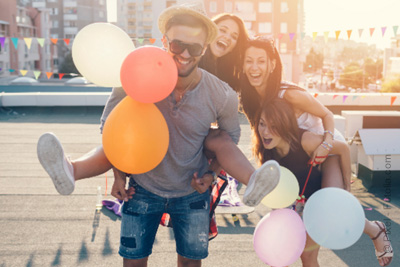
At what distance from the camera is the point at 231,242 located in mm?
3268

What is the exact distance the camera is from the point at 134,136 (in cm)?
176

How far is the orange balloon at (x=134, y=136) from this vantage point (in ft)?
5.79

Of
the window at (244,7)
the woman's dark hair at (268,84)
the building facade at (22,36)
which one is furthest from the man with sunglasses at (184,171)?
the window at (244,7)

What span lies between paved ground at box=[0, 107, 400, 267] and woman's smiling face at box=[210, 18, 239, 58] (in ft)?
4.77

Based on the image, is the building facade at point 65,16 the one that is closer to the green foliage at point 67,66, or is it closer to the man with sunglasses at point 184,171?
the green foliage at point 67,66

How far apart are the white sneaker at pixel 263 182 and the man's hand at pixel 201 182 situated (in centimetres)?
27

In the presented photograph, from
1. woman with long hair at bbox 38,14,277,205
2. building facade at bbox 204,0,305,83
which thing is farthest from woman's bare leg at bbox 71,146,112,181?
building facade at bbox 204,0,305,83

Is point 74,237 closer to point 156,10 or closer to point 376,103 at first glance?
point 376,103

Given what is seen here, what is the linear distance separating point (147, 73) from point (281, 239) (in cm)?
107

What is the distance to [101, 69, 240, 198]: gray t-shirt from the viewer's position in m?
1.99

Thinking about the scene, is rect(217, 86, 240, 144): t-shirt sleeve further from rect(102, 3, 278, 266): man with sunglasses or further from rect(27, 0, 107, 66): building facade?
rect(27, 0, 107, 66): building facade

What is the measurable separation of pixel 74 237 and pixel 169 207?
150 centimetres

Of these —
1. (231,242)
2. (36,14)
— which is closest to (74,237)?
(231,242)

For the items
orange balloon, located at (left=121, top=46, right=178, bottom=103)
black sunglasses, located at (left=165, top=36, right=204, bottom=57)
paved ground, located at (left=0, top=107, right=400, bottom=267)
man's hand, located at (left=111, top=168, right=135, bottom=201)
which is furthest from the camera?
paved ground, located at (left=0, top=107, right=400, bottom=267)
